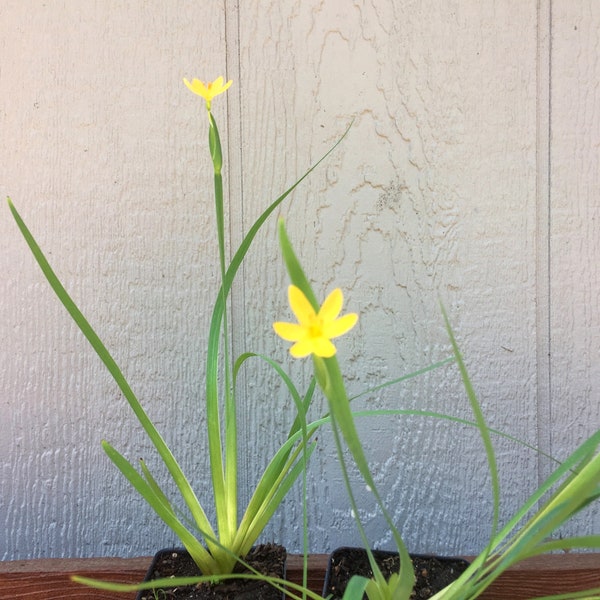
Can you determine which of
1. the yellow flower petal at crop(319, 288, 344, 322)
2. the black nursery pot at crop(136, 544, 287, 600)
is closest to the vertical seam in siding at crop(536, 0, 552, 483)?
the black nursery pot at crop(136, 544, 287, 600)

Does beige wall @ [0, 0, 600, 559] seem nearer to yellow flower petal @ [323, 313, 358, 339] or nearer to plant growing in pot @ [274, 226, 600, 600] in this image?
plant growing in pot @ [274, 226, 600, 600]

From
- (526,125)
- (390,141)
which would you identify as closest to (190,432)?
(390,141)

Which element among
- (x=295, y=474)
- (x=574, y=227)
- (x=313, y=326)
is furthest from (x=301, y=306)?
(x=574, y=227)

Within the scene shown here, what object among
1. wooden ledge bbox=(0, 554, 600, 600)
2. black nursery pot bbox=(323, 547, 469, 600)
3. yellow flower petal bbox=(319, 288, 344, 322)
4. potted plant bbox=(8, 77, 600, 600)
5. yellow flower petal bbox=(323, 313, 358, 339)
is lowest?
wooden ledge bbox=(0, 554, 600, 600)

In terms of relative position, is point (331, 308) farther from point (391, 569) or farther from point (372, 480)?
point (391, 569)

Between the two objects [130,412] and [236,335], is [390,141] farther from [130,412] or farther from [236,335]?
[130,412]

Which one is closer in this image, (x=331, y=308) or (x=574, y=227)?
(x=331, y=308)

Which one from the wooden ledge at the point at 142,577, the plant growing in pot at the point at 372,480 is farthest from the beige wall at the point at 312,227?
the plant growing in pot at the point at 372,480
